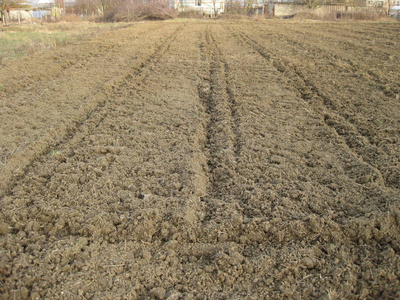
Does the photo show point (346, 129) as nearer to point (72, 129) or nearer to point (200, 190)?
point (200, 190)

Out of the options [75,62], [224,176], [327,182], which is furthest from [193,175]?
[75,62]

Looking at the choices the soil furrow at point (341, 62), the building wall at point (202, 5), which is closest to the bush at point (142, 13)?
the building wall at point (202, 5)

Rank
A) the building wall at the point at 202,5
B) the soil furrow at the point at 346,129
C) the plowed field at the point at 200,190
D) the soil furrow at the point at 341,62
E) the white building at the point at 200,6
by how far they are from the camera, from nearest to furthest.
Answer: the plowed field at the point at 200,190
the soil furrow at the point at 346,129
the soil furrow at the point at 341,62
the white building at the point at 200,6
the building wall at the point at 202,5

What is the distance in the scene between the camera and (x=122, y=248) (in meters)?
2.85

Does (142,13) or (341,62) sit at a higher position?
(142,13)

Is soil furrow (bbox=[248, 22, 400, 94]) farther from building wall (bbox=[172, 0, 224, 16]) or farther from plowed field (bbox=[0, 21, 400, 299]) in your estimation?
building wall (bbox=[172, 0, 224, 16])

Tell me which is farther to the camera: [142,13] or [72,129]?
[142,13]

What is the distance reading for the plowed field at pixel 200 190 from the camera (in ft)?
8.35

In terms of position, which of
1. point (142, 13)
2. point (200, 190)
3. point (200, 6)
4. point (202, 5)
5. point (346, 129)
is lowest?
point (200, 190)

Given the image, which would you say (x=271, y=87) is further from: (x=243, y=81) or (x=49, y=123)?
(x=49, y=123)

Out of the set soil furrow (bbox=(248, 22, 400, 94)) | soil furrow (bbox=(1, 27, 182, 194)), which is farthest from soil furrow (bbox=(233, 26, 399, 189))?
soil furrow (bbox=(1, 27, 182, 194))

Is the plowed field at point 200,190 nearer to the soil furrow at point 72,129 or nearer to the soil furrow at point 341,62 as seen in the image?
the soil furrow at point 72,129

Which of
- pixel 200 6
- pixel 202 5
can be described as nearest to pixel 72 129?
pixel 200 6

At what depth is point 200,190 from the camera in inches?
142
